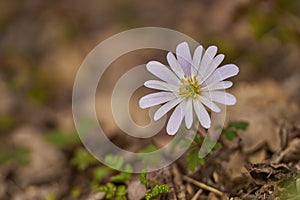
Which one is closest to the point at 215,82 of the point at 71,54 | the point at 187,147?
the point at 187,147

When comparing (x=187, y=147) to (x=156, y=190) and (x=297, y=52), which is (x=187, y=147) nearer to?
(x=156, y=190)

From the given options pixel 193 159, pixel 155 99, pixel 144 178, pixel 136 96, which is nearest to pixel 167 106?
pixel 155 99

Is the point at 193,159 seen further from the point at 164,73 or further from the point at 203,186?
the point at 164,73

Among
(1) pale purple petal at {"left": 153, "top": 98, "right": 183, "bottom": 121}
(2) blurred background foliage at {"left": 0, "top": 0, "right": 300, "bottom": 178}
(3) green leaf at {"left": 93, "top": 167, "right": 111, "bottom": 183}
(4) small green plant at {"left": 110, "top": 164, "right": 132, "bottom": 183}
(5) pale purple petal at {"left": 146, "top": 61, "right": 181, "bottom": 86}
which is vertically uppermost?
(2) blurred background foliage at {"left": 0, "top": 0, "right": 300, "bottom": 178}

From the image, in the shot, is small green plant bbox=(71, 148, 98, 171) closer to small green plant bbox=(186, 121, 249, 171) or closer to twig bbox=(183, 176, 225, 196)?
twig bbox=(183, 176, 225, 196)

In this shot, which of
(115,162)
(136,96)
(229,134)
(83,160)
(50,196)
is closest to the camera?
(229,134)

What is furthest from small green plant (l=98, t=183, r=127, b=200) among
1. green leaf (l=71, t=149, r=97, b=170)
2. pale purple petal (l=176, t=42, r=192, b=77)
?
pale purple petal (l=176, t=42, r=192, b=77)
